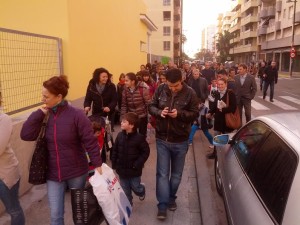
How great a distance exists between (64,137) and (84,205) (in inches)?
24.8

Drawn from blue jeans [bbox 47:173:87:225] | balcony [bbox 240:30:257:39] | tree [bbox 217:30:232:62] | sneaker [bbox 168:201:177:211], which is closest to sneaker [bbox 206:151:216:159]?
sneaker [bbox 168:201:177:211]

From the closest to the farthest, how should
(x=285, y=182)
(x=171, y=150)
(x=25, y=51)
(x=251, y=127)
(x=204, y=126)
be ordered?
1. (x=285, y=182)
2. (x=251, y=127)
3. (x=171, y=150)
4. (x=25, y=51)
5. (x=204, y=126)

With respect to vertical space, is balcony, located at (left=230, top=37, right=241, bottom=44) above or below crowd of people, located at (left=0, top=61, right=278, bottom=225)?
above

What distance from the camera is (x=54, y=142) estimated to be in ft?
9.60

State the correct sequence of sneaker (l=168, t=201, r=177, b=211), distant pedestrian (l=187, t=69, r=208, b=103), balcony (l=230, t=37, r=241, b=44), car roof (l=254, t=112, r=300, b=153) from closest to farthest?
car roof (l=254, t=112, r=300, b=153), sneaker (l=168, t=201, r=177, b=211), distant pedestrian (l=187, t=69, r=208, b=103), balcony (l=230, t=37, r=241, b=44)

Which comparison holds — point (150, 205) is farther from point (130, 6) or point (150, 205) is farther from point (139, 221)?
point (130, 6)

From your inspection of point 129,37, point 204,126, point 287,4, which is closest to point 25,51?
point 204,126

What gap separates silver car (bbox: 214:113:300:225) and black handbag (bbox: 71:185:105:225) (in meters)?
1.23

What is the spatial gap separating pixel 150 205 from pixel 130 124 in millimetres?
1363

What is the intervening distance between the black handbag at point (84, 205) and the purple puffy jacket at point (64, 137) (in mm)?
190

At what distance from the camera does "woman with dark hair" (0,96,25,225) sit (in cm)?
288

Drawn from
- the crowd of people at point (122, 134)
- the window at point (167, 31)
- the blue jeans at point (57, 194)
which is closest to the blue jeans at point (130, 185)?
the crowd of people at point (122, 134)

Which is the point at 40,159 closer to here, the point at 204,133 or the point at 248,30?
the point at 204,133

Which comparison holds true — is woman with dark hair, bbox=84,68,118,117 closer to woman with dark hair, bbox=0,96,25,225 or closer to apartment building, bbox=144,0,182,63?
woman with dark hair, bbox=0,96,25,225
